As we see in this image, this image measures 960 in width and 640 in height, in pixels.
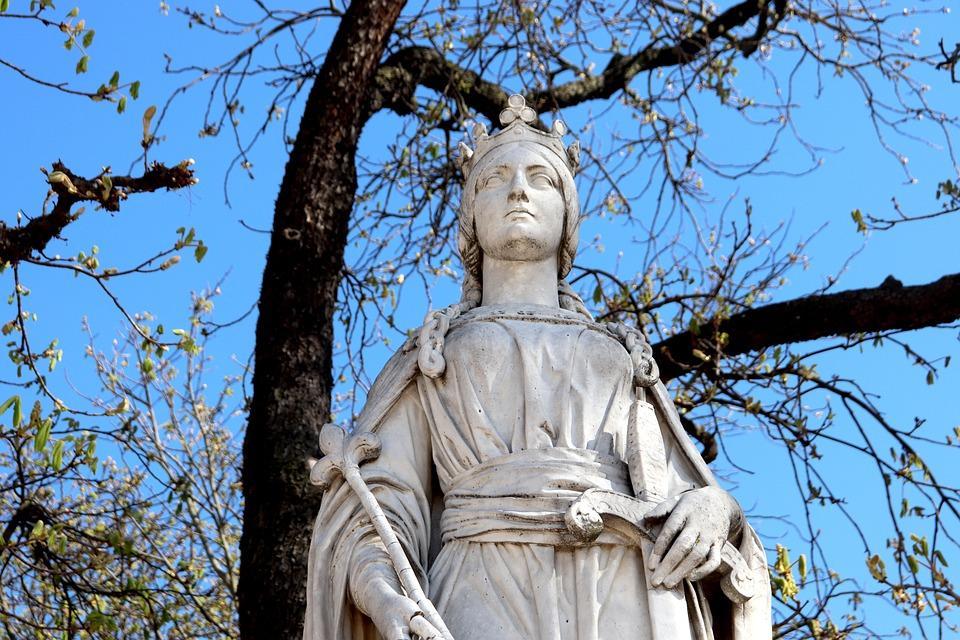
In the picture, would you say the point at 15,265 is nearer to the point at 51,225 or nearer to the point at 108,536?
the point at 51,225

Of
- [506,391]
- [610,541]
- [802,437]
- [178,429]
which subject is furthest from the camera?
[178,429]

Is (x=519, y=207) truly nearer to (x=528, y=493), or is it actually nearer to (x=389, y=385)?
(x=389, y=385)

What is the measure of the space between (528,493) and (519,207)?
127cm

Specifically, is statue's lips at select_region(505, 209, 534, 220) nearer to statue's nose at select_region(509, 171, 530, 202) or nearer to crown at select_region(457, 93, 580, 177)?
statue's nose at select_region(509, 171, 530, 202)

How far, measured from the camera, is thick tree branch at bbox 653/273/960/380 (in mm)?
9984

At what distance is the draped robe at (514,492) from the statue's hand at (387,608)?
0.45 ft

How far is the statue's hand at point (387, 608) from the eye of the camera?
5.05 m

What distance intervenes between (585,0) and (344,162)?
8.32 ft

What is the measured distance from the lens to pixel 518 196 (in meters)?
6.33

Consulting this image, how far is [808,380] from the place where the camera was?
10.6 m

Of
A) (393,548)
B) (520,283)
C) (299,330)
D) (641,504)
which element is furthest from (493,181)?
(299,330)

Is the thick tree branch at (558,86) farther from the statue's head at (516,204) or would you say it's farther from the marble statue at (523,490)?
the marble statue at (523,490)

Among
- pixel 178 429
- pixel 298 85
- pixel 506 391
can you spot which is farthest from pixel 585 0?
pixel 506 391

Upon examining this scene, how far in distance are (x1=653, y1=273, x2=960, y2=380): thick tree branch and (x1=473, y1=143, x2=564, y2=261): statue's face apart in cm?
395
